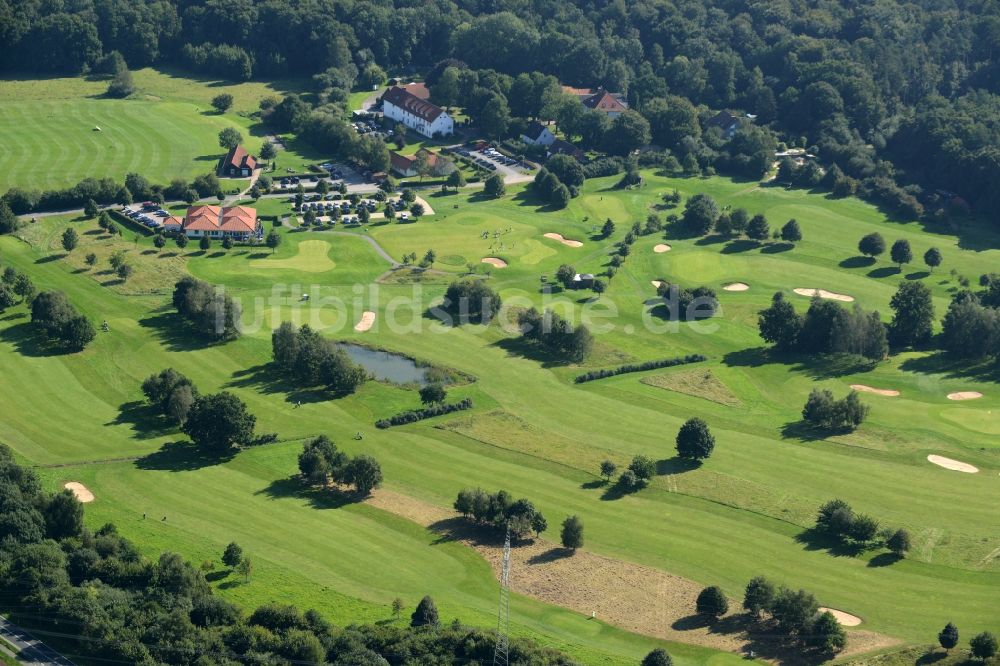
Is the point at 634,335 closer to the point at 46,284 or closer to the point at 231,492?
the point at 231,492

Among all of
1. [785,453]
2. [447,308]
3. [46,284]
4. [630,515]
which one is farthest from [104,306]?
[785,453]

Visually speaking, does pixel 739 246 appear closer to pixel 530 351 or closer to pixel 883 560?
pixel 530 351

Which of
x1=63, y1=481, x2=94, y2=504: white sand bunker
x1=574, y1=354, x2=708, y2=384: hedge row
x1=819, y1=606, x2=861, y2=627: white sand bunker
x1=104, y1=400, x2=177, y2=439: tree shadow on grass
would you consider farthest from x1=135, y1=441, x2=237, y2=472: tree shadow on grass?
x1=819, y1=606, x2=861, y2=627: white sand bunker

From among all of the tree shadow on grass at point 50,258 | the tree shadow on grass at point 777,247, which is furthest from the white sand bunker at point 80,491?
the tree shadow on grass at point 777,247

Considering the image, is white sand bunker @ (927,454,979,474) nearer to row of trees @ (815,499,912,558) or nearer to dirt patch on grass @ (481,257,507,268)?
row of trees @ (815,499,912,558)

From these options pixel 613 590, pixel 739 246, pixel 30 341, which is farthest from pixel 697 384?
pixel 30 341

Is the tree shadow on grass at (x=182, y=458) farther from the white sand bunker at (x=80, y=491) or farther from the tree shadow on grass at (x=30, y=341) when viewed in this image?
the tree shadow on grass at (x=30, y=341)
